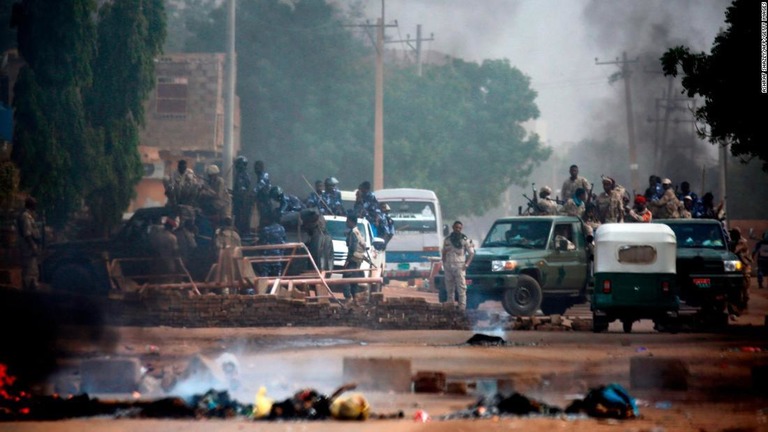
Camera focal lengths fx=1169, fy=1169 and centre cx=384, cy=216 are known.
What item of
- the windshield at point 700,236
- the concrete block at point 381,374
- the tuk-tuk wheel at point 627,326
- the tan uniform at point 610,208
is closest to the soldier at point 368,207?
the tan uniform at point 610,208

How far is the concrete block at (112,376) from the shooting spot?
37.4ft

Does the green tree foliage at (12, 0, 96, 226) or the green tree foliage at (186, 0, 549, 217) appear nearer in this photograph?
the green tree foliage at (12, 0, 96, 226)

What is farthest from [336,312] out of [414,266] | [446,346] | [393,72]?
[393,72]

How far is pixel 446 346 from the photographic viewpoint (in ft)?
52.1

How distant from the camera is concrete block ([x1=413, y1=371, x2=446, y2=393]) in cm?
1169

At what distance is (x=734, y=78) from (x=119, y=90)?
62.4 feet

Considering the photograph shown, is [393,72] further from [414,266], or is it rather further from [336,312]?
[336,312]

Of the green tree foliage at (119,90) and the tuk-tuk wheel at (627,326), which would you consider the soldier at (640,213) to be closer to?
the tuk-tuk wheel at (627,326)

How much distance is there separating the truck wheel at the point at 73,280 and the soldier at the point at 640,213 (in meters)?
9.28

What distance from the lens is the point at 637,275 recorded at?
1716 centimetres

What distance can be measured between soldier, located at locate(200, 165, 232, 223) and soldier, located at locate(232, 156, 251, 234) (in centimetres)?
66

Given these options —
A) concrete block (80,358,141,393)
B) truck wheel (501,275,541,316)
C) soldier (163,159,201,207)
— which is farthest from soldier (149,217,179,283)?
concrete block (80,358,141,393)

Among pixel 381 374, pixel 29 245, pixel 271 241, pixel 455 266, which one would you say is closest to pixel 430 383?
pixel 381 374

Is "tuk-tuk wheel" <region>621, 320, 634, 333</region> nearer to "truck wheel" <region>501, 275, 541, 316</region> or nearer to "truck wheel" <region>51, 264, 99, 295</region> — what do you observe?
"truck wheel" <region>501, 275, 541, 316</region>
